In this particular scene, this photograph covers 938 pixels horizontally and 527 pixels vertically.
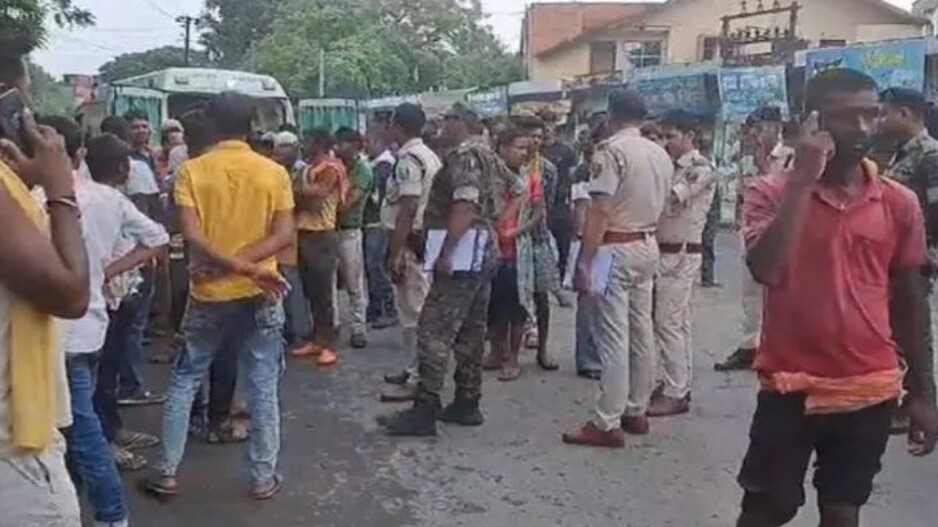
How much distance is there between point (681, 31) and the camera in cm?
4403

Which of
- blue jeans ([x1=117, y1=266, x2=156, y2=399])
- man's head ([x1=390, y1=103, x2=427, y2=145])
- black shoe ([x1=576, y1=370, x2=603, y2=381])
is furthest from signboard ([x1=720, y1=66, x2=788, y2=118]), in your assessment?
blue jeans ([x1=117, y1=266, x2=156, y2=399])

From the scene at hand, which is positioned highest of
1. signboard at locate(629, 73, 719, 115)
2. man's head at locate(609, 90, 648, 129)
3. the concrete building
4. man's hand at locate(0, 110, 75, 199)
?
the concrete building

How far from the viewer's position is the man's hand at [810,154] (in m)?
3.42

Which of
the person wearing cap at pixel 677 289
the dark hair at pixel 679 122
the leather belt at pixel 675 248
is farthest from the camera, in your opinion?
the dark hair at pixel 679 122

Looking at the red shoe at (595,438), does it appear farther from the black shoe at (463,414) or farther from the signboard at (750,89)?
the signboard at (750,89)

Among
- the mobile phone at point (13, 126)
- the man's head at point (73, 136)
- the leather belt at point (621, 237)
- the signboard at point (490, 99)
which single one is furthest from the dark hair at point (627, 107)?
the signboard at point (490, 99)

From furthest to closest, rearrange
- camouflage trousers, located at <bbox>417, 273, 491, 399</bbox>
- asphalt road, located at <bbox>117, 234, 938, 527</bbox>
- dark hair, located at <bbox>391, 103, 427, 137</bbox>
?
dark hair, located at <bbox>391, 103, 427, 137</bbox> → camouflage trousers, located at <bbox>417, 273, 491, 399</bbox> → asphalt road, located at <bbox>117, 234, 938, 527</bbox>

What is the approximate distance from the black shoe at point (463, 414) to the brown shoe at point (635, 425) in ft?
2.70

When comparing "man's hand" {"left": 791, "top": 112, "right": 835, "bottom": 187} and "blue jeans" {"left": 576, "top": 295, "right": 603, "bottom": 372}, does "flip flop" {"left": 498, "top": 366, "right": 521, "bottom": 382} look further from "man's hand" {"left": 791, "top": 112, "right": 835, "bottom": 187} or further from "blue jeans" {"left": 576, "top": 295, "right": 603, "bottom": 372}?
"man's hand" {"left": 791, "top": 112, "right": 835, "bottom": 187}

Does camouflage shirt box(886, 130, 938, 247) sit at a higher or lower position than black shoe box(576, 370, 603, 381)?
higher

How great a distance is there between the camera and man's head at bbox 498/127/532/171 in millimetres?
7953

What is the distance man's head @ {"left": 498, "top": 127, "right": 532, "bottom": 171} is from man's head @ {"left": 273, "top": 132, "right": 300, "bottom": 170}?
211 centimetres

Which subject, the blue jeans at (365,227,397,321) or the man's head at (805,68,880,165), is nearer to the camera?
the man's head at (805,68,880,165)

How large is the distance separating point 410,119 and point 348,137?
1.49 metres
